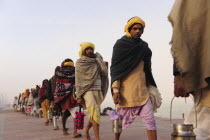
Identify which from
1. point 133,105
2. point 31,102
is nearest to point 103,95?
point 133,105

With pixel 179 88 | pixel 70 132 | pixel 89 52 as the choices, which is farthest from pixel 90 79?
pixel 179 88

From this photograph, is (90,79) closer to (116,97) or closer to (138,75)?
(116,97)

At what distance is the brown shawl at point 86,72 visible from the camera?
6248 mm

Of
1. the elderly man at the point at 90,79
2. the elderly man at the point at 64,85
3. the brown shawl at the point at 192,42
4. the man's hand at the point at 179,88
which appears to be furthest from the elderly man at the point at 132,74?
the elderly man at the point at 64,85

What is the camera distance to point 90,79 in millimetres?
6309

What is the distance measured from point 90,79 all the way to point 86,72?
0.66ft

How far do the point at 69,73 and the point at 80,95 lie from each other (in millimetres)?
1897

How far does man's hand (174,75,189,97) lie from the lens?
8.73 ft

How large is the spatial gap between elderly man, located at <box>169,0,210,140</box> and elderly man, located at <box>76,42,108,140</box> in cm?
350

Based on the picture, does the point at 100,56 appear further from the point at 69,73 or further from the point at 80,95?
the point at 69,73

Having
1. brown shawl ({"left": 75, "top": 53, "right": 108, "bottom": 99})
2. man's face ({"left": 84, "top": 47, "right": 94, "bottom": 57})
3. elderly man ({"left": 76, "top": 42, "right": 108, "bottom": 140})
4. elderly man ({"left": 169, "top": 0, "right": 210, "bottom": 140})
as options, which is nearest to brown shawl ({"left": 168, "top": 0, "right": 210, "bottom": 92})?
elderly man ({"left": 169, "top": 0, "right": 210, "bottom": 140})

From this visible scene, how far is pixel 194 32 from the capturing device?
253cm

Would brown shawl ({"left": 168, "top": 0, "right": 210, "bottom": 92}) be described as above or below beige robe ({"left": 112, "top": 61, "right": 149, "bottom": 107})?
above

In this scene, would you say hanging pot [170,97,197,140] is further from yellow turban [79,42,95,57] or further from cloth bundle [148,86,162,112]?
yellow turban [79,42,95,57]
